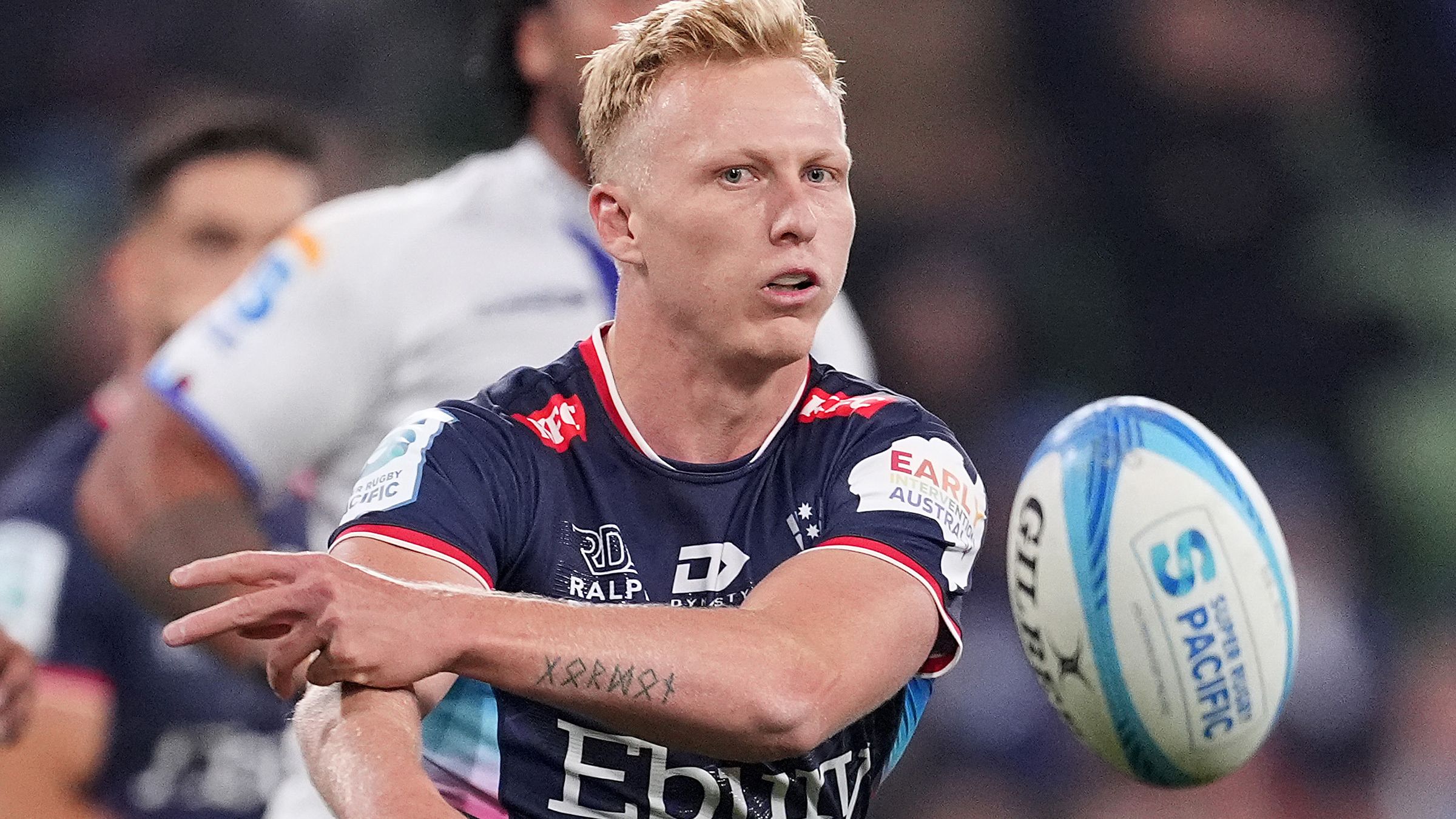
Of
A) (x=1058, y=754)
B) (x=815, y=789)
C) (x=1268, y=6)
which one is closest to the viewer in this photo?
(x=815, y=789)

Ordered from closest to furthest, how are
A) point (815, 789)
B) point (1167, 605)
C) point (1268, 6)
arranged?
point (815, 789)
point (1167, 605)
point (1268, 6)

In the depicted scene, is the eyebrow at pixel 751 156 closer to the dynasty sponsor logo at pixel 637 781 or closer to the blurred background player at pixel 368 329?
the dynasty sponsor logo at pixel 637 781

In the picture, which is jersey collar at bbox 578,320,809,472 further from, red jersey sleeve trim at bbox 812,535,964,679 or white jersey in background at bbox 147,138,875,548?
white jersey in background at bbox 147,138,875,548

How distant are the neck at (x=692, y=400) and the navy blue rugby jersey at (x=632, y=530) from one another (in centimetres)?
3

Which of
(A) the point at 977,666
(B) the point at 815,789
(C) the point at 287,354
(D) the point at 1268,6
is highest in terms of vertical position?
(D) the point at 1268,6

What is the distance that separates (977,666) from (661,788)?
407 cm

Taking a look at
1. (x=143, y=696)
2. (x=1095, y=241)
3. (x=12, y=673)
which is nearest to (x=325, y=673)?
(x=12, y=673)

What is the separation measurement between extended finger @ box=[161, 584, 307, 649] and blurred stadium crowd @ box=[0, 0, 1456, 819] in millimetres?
4454

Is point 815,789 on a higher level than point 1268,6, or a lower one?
lower

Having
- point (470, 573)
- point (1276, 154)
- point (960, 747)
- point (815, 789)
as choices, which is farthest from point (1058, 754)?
point (470, 573)

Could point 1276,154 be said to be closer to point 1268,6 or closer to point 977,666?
point 1268,6

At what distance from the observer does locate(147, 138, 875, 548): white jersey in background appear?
4.03 meters

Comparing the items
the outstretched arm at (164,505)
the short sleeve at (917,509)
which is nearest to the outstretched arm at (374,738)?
the short sleeve at (917,509)

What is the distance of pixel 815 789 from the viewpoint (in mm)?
2436
